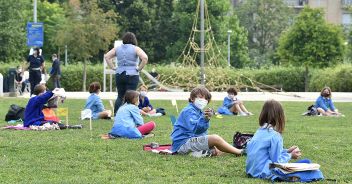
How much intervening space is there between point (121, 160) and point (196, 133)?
1153 millimetres

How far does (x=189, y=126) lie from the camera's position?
32.4ft

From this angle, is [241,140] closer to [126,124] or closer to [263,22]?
[126,124]

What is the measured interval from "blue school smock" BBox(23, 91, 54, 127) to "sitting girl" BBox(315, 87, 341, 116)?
8837 millimetres

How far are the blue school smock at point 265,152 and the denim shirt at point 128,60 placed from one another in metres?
7.46

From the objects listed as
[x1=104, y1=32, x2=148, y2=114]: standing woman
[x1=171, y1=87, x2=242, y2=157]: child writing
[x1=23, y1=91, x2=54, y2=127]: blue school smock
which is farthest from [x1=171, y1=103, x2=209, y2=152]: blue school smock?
[x1=104, y1=32, x2=148, y2=114]: standing woman

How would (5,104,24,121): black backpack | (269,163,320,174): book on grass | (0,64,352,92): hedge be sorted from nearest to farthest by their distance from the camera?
(269,163,320,174): book on grass < (5,104,24,121): black backpack < (0,64,352,92): hedge

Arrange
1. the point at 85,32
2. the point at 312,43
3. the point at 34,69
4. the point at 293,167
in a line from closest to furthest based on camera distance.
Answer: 1. the point at 293,167
2. the point at 34,69
3. the point at 85,32
4. the point at 312,43

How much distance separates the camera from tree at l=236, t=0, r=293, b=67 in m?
72.7

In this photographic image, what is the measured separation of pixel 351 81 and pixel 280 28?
29.1 metres

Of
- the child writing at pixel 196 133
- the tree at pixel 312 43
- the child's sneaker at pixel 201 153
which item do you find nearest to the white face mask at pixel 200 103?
the child writing at pixel 196 133

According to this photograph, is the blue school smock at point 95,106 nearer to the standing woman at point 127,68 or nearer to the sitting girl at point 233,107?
the standing woman at point 127,68

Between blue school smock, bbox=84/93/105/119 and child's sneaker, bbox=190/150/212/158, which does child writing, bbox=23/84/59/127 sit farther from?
child's sneaker, bbox=190/150/212/158

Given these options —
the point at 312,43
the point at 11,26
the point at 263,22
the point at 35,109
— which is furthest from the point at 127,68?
the point at 263,22

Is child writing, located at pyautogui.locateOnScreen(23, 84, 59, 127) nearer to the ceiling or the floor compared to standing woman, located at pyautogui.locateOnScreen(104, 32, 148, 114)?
nearer to the floor
